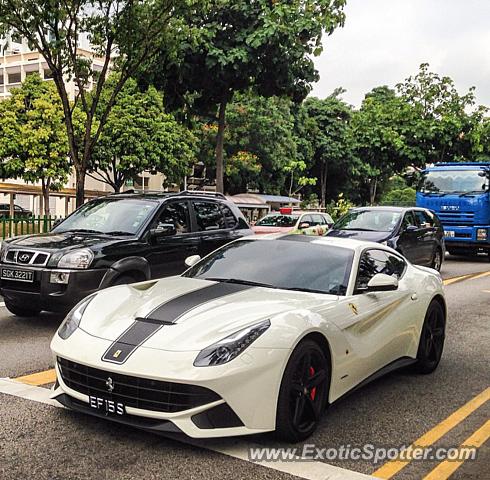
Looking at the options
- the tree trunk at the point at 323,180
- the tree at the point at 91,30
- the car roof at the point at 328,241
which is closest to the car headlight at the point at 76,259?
the car roof at the point at 328,241

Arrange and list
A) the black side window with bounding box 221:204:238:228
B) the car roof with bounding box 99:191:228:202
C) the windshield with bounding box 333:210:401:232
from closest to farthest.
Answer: the car roof with bounding box 99:191:228:202
the black side window with bounding box 221:204:238:228
the windshield with bounding box 333:210:401:232

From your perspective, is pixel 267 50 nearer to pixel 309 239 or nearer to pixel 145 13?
pixel 145 13

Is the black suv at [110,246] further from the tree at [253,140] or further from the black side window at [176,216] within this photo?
the tree at [253,140]

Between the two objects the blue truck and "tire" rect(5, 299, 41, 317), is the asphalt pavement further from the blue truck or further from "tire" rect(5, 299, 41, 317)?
the blue truck

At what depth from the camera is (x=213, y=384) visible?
3.64 metres

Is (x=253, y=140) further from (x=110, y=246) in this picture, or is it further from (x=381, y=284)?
(x=381, y=284)

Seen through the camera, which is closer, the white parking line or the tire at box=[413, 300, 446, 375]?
the white parking line

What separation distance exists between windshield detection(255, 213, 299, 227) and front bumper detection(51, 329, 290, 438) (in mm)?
16685

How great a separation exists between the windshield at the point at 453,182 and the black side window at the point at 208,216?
11.5 meters

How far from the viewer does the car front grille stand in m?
3.68

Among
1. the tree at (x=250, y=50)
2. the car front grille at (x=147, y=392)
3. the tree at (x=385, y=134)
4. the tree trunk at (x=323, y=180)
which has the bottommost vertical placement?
the tree trunk at (x=323, y=180)

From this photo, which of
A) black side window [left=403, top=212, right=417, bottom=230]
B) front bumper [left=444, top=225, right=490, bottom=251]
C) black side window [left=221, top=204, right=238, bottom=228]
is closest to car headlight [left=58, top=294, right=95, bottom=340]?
black side window [left=221, top=204, right=238, bottom=228]

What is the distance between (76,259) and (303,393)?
4002 millimetres

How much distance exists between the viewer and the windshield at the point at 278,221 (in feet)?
67.6
